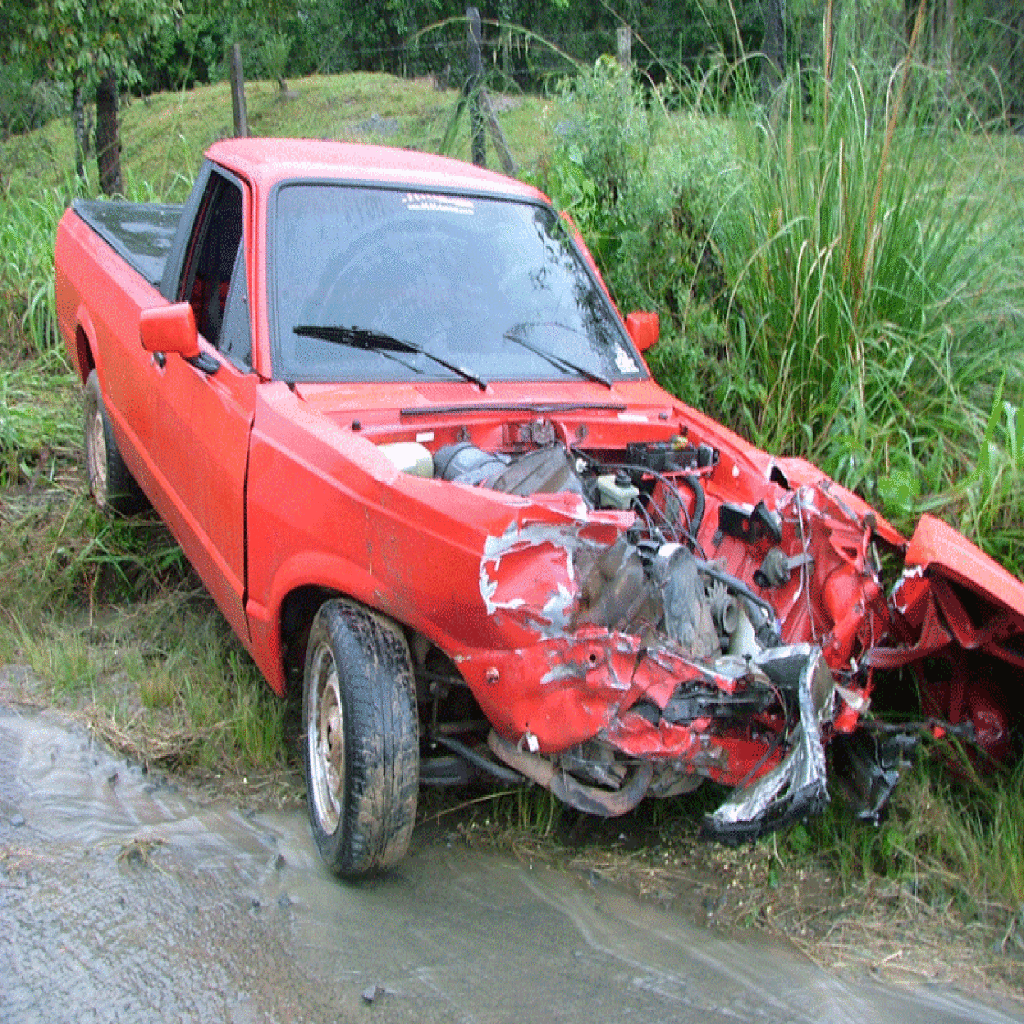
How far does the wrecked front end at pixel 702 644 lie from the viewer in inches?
103

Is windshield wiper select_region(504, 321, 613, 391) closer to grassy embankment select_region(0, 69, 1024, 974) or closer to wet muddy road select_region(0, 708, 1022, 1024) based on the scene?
grassy embankment select_region(0, 69, 1024, 974)

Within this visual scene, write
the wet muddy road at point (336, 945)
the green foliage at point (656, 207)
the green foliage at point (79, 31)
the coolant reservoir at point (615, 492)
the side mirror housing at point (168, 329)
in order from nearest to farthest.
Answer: the wet muddy road at point (336, 945) < the coolant reservoir at point (615, 492) < the side mirror housing at point (168, 329) < the green foliage at point (656, 207) < the green foliage at point (79, 31)

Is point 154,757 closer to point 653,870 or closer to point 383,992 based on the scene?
point 383,992

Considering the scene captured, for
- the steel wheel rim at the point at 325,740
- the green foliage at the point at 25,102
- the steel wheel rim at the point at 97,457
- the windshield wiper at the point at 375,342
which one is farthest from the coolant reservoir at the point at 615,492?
the green foliage at the point at 25,102

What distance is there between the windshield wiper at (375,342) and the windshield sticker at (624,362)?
66cm

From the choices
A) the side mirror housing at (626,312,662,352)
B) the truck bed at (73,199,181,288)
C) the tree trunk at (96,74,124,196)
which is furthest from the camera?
the tree trunk at (96,74,124,196)

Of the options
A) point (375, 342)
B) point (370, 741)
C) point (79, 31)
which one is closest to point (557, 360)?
point (375, 342)

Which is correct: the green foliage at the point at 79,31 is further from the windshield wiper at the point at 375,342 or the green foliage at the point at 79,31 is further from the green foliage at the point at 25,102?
the windshield wiper at the point at 375,342

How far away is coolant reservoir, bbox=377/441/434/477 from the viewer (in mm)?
3254

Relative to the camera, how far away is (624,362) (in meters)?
4.19

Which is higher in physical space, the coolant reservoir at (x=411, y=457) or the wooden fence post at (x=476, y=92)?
the wooden fence post at (x=476, y=92)

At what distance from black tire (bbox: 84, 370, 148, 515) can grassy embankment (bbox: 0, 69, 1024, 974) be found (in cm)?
10

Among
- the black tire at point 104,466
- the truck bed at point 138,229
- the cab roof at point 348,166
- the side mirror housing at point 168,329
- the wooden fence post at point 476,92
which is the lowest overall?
the black tire at point 104,466

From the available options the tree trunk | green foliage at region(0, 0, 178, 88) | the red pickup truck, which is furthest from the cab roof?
the tree trunk
